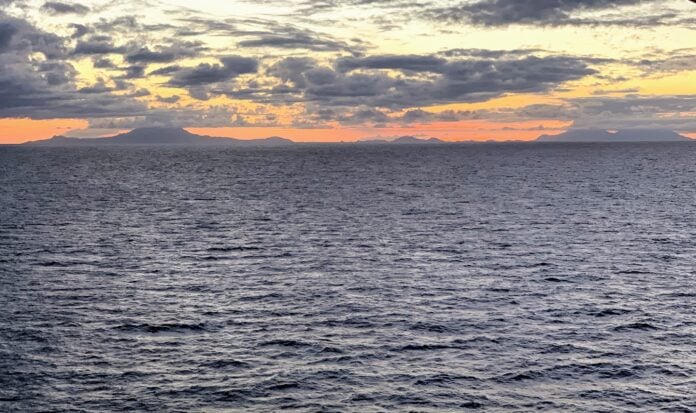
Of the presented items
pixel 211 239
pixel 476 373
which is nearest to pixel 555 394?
pixel 476 373

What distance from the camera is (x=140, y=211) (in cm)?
12900

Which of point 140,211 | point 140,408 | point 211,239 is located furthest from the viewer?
point 140,211

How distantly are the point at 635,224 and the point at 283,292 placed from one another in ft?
218

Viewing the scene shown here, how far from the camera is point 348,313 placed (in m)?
58.7

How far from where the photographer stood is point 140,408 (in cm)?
4025

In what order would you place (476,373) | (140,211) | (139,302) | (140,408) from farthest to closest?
(140,211) < (139,302) < (476,373) < (140,408)

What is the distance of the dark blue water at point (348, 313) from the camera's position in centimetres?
4288

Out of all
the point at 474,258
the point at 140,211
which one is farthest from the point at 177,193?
the point at 474,258

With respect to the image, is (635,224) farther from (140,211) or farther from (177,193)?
(177,193)

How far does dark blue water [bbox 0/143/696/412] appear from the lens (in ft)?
141

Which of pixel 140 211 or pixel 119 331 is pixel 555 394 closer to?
pixel 119 331

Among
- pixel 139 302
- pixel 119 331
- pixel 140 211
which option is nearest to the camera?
pixel 119 331

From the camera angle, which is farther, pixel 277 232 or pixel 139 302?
pixel 277 232

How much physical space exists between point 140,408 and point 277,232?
62427mm
